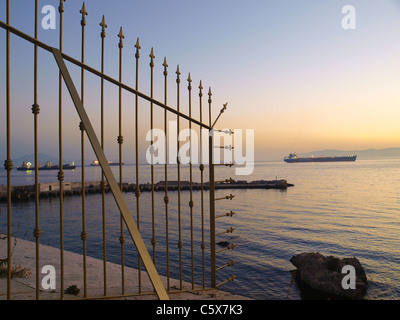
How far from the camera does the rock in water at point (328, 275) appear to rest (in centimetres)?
1184

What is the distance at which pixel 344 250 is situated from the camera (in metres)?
18.8

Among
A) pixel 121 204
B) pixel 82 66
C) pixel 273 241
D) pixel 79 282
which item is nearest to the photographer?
pixel 121 204

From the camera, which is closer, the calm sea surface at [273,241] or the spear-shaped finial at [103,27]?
the spear-shaped finial at [103,27]

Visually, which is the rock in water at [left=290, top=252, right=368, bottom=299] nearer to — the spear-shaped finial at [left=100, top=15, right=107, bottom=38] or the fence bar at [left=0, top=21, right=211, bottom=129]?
the fence bar at [left=0, top=21, right=211, bottom=129]

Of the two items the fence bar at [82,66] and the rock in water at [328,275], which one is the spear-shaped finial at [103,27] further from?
the rock in water at [328,275]

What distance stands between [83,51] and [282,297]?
36.7ft

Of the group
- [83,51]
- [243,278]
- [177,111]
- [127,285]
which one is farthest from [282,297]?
[83,51]

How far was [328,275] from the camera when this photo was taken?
1243cm

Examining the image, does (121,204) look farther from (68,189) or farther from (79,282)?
(68,189)

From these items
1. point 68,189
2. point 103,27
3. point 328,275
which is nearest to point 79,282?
point 103,27

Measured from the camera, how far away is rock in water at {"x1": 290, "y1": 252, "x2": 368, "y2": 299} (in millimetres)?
11844

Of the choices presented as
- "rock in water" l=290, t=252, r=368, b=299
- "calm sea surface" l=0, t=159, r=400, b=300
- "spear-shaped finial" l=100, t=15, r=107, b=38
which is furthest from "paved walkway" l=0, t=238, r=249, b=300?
"rock in water" l=290, t=252, r=368, b=299

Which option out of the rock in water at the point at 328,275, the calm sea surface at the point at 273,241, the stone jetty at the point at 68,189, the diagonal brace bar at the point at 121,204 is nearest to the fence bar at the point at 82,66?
the diagonal brace bar at the point at 121,204

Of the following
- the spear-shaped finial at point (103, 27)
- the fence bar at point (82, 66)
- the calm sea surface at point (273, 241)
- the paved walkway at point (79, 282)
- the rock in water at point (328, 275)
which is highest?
the spear-shaped finial at point (103, 27)
